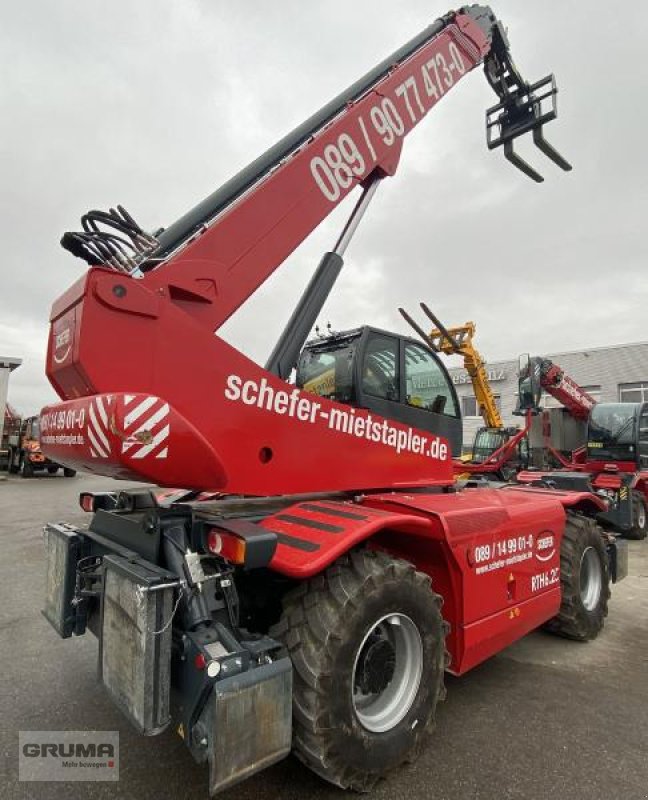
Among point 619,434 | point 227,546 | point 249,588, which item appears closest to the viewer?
point 227,546

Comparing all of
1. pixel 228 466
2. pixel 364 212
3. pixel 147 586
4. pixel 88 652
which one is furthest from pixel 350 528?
pixel 88 652

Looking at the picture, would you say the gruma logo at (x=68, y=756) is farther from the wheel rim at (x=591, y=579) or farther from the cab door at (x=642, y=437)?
the cab door at (x=642, y=437)

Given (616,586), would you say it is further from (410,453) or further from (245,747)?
(245,747)

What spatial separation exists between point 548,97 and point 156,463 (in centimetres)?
582

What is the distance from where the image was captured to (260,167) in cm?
336

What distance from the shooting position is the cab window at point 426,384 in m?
3.97

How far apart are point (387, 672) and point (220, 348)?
81.4 inches

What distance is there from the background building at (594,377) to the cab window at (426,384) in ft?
68.1

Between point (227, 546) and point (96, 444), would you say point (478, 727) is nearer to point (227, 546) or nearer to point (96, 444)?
point (227, 546)

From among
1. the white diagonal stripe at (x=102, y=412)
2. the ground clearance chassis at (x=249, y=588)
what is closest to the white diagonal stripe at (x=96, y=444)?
the white diagonal stripe at (x=102, y=412)

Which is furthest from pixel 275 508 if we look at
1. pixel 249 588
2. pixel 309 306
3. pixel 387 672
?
pixel 309 306

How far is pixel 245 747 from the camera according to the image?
6.72ft

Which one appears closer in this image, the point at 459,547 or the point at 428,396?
the point at 459,547

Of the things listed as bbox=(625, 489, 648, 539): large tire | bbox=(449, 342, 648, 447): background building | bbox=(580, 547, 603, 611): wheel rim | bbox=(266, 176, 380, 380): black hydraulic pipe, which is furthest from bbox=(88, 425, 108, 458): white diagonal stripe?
bbox=(449, 342, 648, 447): background building
